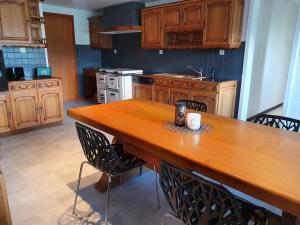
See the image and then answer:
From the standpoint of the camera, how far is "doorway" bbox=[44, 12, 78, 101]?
5.32 metres

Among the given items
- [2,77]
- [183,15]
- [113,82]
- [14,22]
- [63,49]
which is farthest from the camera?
[63,49]

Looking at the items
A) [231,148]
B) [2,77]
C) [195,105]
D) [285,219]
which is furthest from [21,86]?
[285,219]

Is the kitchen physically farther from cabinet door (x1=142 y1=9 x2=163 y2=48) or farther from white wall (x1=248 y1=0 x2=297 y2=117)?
white wall (x1=248 y1=0 x2=297 y2=117)

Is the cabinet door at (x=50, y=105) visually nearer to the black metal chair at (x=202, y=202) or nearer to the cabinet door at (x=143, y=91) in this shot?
the cabinet door at (x=143, y=91)

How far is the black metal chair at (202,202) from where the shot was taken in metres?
0.94

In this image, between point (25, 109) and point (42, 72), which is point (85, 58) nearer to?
point (42, 72)

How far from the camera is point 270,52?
175 inches

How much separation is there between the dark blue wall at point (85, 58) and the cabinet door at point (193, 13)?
3.10 metres

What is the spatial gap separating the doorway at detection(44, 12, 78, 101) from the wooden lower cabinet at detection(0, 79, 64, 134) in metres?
1.99

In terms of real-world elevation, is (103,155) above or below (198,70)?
below

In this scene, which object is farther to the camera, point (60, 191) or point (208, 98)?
point (208, 98)

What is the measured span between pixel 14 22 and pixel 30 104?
131 cm

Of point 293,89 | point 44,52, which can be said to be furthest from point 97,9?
point 293,89

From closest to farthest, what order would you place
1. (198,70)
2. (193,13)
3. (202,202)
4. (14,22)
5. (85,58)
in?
(202,202) → (14,22) → (193,13) → (198,70) → (85,58)
